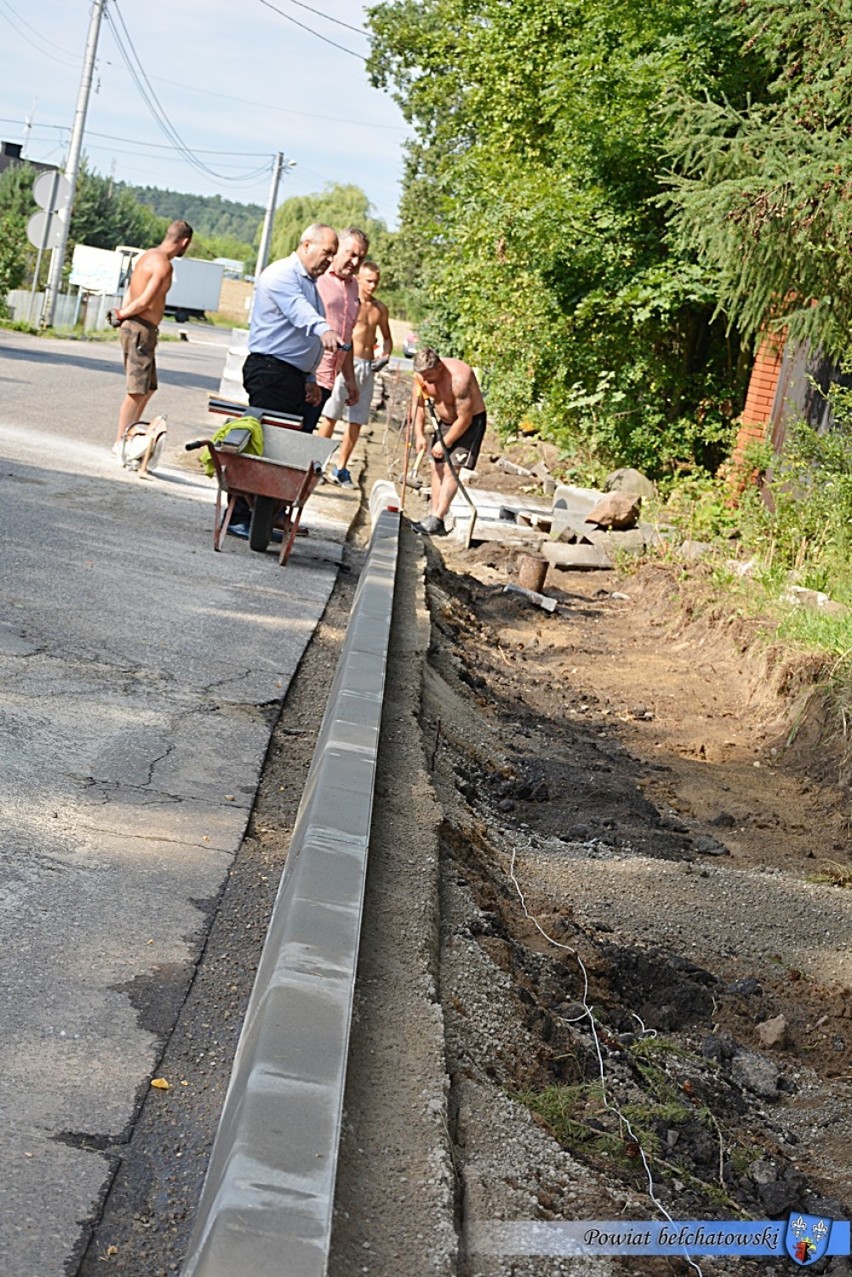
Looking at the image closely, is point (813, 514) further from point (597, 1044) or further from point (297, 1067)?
point (297, 1067)

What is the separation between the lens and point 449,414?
1484 cm

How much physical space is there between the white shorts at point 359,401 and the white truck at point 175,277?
5243 centimetres

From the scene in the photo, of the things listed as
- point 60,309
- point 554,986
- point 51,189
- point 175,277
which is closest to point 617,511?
point 554,986

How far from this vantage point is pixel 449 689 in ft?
26.2

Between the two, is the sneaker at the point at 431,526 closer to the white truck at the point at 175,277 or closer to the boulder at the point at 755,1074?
the boulder at the point at 755,1074

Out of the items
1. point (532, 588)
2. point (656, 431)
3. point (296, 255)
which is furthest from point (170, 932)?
point (656, 431)

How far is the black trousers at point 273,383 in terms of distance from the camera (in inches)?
445

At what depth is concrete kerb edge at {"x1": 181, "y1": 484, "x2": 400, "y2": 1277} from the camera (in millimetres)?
2203

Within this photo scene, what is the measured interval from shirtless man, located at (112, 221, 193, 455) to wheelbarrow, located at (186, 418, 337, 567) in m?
2.45

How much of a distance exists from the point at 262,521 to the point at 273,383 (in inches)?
50.7

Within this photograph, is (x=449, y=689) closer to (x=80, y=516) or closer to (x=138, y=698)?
(x=138, y=698)

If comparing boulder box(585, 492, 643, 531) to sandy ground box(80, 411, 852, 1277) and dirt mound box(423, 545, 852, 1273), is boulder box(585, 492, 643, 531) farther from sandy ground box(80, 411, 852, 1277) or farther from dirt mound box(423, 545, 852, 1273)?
sandy ground box(80, 411, 852, 1277)

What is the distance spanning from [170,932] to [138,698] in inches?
93.4

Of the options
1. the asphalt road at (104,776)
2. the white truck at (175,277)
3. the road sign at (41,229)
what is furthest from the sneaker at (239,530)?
the white truck at (175,277)
